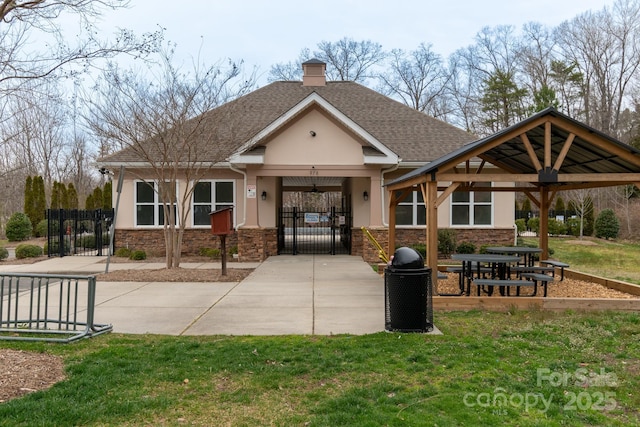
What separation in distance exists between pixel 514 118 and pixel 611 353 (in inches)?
1478

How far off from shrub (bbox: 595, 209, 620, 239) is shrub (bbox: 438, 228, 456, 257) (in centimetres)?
1473

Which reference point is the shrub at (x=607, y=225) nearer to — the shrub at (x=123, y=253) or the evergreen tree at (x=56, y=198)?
the shrub at (x=123, y=253)

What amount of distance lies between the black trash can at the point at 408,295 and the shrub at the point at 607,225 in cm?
2491

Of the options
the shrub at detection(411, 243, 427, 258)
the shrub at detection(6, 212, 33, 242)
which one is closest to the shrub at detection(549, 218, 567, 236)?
the shrub at detection(411, 243, 427, 258)

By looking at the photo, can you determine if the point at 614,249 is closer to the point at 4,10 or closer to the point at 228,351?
the point at 228,351

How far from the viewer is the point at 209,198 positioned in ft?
59.7


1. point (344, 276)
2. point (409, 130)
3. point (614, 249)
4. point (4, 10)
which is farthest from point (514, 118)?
point (4, 10)

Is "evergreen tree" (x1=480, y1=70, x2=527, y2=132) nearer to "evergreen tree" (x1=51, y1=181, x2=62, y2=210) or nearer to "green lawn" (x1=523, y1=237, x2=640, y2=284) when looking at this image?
"green lawn" (x1=523, y1=237, x2=640, y2=284)

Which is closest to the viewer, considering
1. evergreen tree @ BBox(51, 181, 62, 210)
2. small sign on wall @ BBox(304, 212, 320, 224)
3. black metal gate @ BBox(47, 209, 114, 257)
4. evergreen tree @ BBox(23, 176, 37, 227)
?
black metal gate @ BBox(47, 209, 114, 257)

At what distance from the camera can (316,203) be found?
5372 cm

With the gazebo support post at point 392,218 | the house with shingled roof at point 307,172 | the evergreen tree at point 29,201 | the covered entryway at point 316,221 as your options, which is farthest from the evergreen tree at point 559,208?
the evergreen tree at point 29,201

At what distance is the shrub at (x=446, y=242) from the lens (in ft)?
57.4

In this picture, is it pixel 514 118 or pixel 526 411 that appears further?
pixel 514 118

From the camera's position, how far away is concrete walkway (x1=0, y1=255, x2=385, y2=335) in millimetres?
7359
